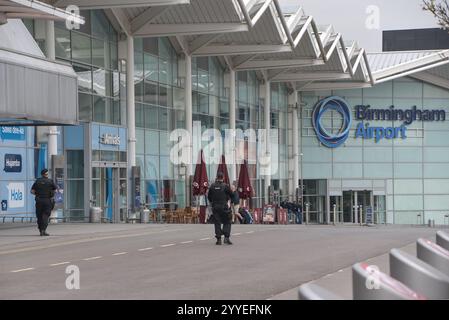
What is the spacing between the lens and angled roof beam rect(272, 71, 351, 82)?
5612 cm

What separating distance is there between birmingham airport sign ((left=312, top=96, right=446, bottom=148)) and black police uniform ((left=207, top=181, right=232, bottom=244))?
42.7 meters

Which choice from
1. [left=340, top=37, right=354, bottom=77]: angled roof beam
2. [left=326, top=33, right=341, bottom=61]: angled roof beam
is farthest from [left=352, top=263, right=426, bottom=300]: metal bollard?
[left=340, top=37, right=354, bottom=77]: angled roof beam

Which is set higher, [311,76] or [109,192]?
[311,76]

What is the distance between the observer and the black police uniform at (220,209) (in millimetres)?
19984

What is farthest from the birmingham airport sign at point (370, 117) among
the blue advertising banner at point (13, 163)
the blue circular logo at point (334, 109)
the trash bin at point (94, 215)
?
the blue advertising banner at point (13, 163)

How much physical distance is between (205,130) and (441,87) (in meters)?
22.0

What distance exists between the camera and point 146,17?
37625 millimetres

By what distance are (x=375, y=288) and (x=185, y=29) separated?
34.3 meters

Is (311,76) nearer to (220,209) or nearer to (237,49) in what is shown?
(237,49)

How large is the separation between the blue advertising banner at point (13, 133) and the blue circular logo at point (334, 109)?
34.3 meters

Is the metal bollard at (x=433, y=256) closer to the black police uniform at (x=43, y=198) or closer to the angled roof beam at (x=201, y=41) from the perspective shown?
the black police uniform at (x=43, y=198)

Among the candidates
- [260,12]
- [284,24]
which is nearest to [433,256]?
[260,12]

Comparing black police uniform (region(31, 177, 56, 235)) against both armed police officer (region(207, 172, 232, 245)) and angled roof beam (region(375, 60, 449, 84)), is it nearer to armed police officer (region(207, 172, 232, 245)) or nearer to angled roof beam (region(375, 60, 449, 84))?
armed police officer (region(207, 172, 232, 245))
